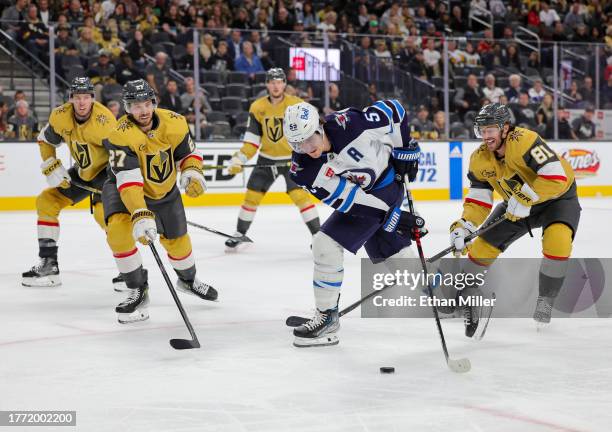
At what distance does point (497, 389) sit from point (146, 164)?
2.17 metres

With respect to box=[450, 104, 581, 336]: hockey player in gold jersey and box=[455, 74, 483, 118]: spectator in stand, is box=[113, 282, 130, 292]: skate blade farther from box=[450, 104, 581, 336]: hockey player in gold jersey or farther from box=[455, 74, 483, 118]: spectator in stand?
box=[455, 74, 483, 118]: spectator in stand

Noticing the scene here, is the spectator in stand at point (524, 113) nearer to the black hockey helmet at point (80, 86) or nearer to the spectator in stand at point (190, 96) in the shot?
the spectator in stand at point (190, 96)

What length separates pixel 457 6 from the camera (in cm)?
1497

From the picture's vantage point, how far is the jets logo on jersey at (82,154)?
17.1 feet

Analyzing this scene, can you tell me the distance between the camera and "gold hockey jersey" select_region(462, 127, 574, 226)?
12.9 feet

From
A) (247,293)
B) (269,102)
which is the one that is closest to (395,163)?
(247,293)

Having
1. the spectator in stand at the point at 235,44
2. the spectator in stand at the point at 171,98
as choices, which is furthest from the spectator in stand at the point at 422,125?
the spectator in stand at the point at 171,98

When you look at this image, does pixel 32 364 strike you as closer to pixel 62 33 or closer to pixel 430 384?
pixel 430 384

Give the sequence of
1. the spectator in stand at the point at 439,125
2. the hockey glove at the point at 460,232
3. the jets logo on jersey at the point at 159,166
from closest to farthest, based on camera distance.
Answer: the hockey glove at the point at 460,232 → the jets logo on jersey at the point at 159,166 → the spectator in stand at the point at 439,125

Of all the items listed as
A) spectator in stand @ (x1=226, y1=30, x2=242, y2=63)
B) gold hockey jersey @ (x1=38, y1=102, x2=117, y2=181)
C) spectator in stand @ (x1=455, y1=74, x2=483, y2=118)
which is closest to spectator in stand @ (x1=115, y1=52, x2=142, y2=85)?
spectator in stand @ (x1=226, y1=30, x2=242, y2=63)

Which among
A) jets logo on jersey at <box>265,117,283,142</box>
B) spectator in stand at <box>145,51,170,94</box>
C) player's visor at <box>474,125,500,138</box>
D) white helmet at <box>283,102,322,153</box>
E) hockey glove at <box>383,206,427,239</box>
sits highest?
spectator in stand at <box>145,51,170,94</box>

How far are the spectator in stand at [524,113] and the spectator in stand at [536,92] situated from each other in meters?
0.13

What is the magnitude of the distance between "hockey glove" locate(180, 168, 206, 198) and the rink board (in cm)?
575

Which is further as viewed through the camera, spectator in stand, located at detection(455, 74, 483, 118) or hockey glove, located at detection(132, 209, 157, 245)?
spectator in stand, located at detection(455, 74, 483, 118)
